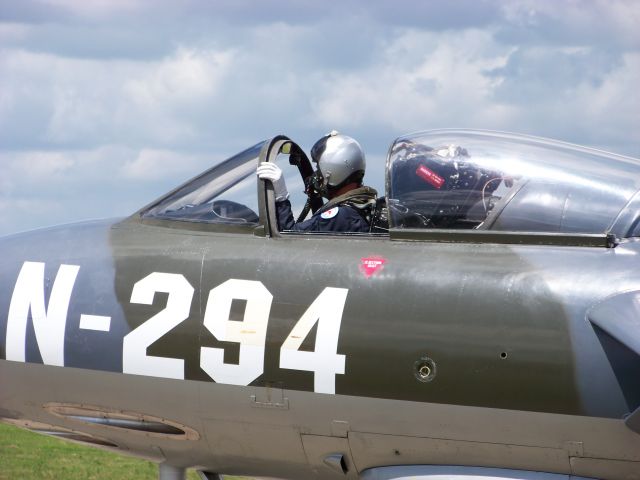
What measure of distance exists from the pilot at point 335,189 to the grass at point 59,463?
7248 mm

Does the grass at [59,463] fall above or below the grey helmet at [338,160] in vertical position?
below

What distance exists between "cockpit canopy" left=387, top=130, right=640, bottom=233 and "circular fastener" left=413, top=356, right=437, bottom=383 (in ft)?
3.53


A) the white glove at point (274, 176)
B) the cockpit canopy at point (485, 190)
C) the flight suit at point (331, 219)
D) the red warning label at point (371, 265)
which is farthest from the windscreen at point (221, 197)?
the red warning label at point (371, 265)

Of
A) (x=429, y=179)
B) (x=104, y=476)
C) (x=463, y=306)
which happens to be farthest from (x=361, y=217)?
(x=104, y=476)

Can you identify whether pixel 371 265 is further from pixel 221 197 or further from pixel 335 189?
pixel 335 189

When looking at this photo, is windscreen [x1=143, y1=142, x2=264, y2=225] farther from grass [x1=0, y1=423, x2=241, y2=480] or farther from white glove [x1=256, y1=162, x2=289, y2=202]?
grass [x1=0, y1=423, x2=241, y2=480]

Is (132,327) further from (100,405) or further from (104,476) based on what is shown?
(104,476)

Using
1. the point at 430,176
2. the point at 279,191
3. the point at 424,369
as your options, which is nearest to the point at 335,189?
the point at 279,191

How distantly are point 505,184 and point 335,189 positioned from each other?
185 centimetres

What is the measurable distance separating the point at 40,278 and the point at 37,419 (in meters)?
1.15

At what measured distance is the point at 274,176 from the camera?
8.30m

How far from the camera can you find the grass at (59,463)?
15344 mm

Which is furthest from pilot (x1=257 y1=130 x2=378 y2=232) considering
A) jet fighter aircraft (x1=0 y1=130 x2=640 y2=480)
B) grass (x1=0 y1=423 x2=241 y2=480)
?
grass (x1=0 y1=423 x2=241 y2=480)

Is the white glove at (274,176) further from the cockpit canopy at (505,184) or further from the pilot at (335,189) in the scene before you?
the cockpit canopy at (505,184)
